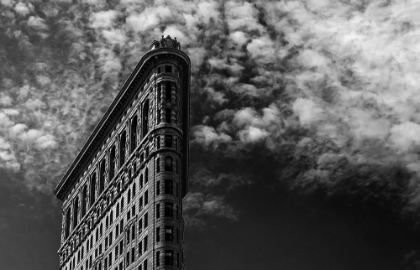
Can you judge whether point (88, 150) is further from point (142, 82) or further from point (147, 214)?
point (147, 214)

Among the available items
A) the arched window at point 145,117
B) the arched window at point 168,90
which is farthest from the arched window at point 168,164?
the arched window at point 168,90

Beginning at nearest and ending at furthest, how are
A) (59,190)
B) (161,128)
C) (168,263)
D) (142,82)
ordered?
(168,263), (161,128), (142,82), (59,190)

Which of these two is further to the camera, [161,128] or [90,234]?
[90,234]

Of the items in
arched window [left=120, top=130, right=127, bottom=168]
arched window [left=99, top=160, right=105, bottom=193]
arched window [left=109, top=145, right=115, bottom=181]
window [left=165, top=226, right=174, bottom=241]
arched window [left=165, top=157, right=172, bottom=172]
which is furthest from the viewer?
arched window [left=99, top=160, right=105, bottom=193]

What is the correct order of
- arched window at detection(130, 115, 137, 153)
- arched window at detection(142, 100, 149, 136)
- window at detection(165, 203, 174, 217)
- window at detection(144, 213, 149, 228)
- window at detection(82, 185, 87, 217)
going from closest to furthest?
window at detection(165, 203, 174, 217), window at detection(144, 213, 149, 228), arched window at detection(142, 100, 149, 136), arched window at detection(130, 115, 137, 153), window at detection(82, 185, 87, 217)

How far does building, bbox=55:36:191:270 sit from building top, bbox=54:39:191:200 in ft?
0.64

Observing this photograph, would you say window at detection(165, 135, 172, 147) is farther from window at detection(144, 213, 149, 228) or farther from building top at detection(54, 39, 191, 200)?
building top at detection(54, 39, 191, 200)

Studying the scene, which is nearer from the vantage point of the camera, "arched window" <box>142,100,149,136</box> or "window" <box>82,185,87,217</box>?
"arched window" <box>142,100,149,136</box>

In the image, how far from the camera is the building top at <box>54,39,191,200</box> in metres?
147

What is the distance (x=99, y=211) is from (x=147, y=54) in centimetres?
3327

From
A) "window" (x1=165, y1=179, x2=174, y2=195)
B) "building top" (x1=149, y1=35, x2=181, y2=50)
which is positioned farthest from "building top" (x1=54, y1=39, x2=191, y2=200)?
"window" (x1=165, y1=179, x2=174, y2=195)

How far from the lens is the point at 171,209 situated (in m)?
131

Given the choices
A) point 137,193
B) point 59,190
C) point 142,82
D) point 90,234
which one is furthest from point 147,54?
point 59,190

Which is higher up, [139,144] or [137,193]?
[139,144]
